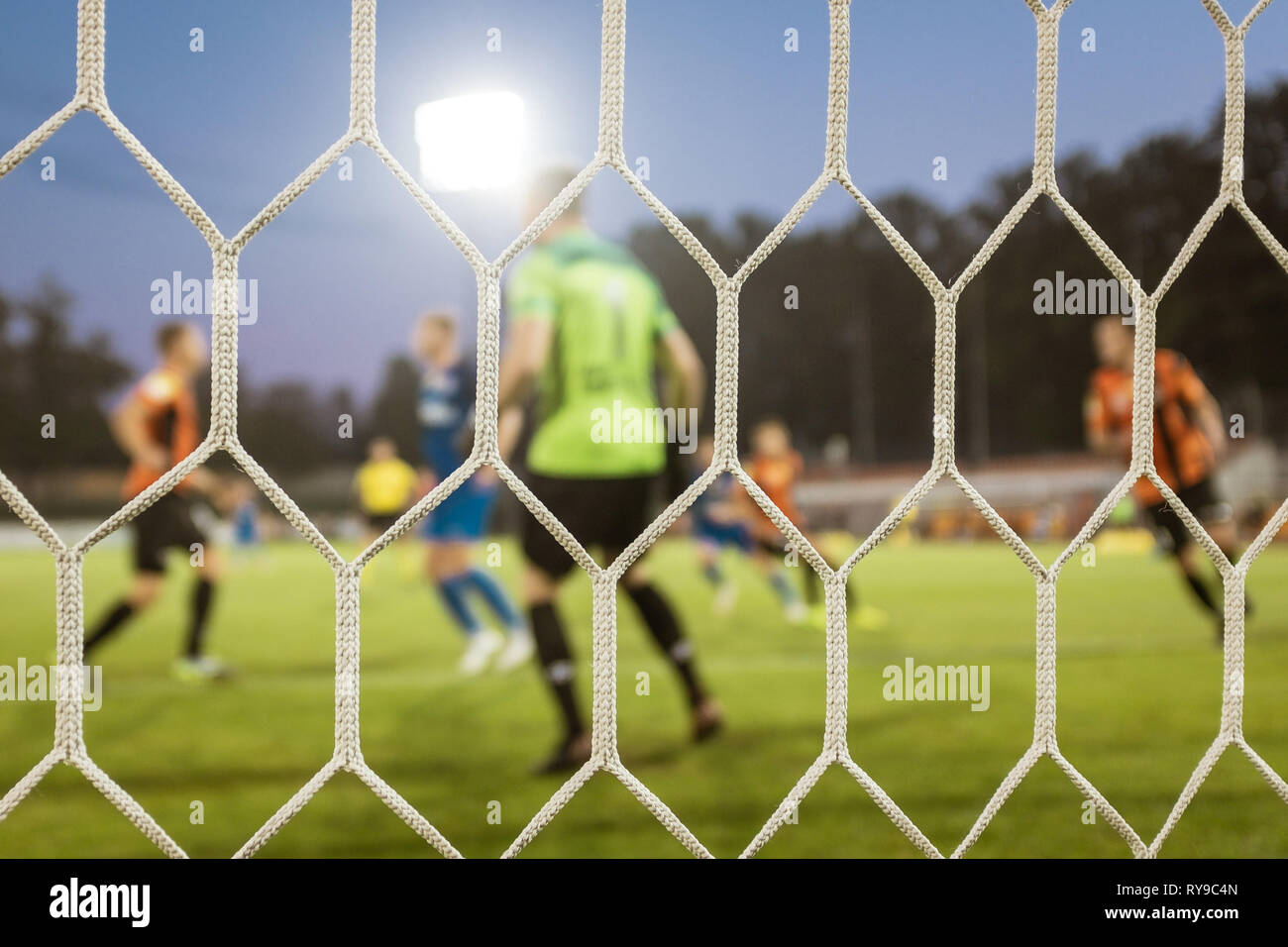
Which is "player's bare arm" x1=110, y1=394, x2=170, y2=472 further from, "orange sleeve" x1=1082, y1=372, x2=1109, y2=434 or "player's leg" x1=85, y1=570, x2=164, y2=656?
"orange sleeve" x1=1082, y1=372, x2=1109, y2=434

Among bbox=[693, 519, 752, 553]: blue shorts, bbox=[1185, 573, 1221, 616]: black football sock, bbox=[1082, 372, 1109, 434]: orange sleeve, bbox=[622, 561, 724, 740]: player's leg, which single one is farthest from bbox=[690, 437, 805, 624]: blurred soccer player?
bbox=[622, 561, 724, 740]: player's leg

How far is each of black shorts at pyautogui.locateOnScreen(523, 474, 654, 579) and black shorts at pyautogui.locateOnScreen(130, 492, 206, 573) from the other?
502 mm

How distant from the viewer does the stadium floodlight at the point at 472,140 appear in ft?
1.51

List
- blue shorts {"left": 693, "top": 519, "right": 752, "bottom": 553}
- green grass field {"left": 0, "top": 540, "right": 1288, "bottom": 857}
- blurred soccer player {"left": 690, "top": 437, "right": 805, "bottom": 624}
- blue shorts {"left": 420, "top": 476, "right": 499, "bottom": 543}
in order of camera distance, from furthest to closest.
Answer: blue shorts {"left": 693, "top": 519, "right": 752, "bottom": 553} < blurred soccer player {"left": 690, "top": 437, "right": 805, "bottom": 624} < blue shorts {"left": 420, "top": 476, "right": 499, "bottom": 543} < green grass field {"left": 0, "top": 540, "right": 1288, "bottom": 857}

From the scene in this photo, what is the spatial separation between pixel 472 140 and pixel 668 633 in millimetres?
433

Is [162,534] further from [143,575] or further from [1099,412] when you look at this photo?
[1099,412]

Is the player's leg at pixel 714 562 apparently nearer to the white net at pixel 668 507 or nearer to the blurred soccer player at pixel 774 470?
→ the blurred soccer player at pixel 774 470

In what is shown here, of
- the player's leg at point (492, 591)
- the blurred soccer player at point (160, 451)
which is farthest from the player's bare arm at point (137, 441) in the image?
the player's leg at point (492, 591)

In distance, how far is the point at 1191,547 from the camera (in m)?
1.02

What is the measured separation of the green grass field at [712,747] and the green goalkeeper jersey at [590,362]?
0.17 m

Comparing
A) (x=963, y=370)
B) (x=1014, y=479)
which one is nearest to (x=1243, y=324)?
(x=963, y=370)

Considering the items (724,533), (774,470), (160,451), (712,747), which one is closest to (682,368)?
(712,747)

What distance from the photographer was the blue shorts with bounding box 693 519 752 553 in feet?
6.78

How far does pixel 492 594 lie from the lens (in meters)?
1.29
